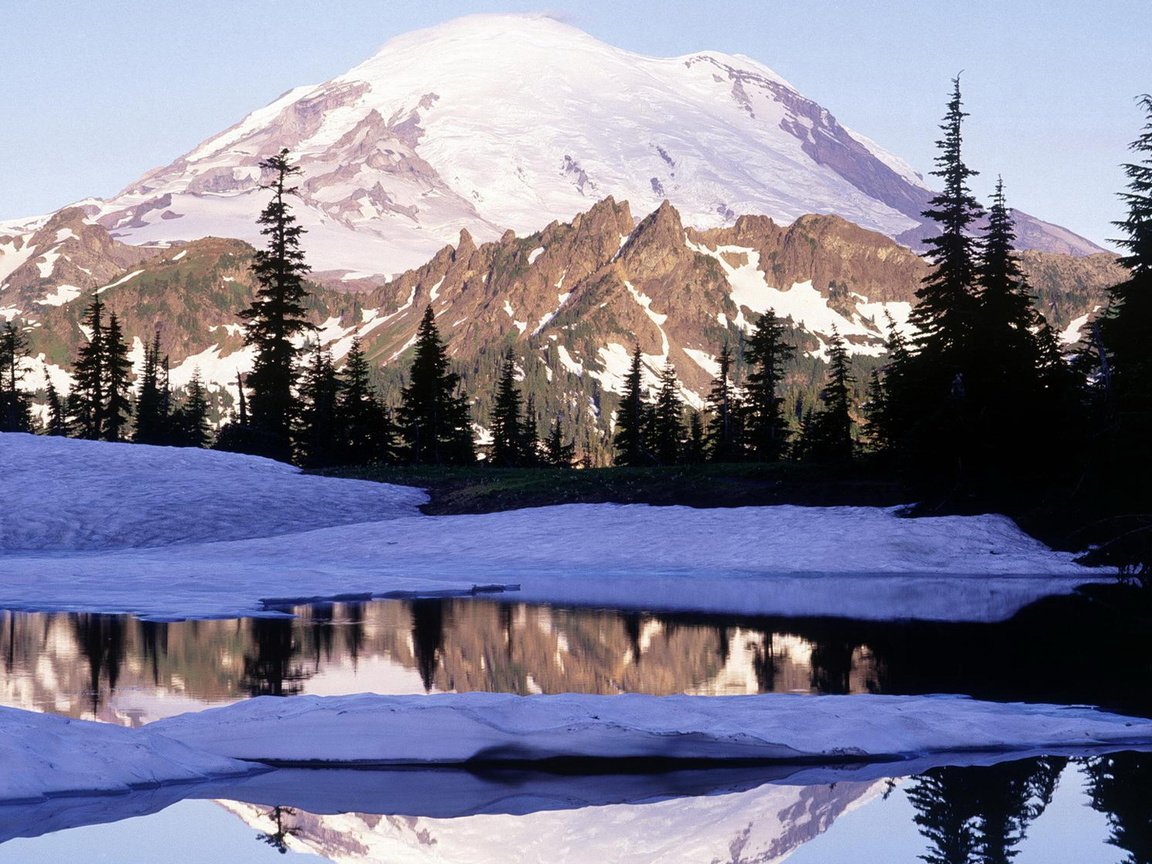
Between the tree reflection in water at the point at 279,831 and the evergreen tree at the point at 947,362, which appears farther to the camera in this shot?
the evergreen tree at the point at 947,362

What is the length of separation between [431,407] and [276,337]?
32.9ft

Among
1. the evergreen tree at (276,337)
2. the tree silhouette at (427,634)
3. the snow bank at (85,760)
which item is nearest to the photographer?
the snow bank at (85,760)

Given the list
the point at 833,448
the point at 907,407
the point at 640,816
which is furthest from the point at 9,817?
the point at 833,448

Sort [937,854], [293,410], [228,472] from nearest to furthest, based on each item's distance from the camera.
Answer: [937,854]
[228,472]
[293,410]

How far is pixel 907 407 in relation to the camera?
38.0 m

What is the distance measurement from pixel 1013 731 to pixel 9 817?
762 cm

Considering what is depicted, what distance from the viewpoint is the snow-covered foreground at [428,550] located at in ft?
79.7

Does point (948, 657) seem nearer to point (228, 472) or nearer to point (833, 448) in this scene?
point (228, 472)

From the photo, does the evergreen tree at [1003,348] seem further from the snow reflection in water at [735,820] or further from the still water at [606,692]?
the snow reflection in water at [735,820]

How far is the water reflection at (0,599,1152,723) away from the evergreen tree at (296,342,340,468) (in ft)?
178

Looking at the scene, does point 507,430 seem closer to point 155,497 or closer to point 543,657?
point 155,497

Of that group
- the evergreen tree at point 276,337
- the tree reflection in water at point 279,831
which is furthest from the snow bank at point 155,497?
the tree reflection in water at point 279,831

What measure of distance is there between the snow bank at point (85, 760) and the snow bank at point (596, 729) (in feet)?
1.82

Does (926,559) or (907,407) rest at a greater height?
(907,407)
